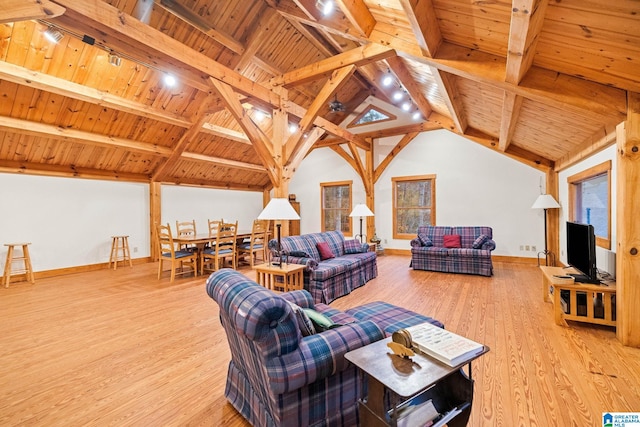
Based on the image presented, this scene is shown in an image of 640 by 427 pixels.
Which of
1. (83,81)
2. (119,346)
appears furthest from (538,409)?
(83,81)

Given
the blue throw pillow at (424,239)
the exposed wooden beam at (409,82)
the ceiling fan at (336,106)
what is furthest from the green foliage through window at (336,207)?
the exposed wooden beam at (409,82)

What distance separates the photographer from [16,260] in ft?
16.2

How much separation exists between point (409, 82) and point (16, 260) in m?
7.34

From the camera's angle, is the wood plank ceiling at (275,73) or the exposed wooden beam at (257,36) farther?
the exposed wooden beam at (257,36)

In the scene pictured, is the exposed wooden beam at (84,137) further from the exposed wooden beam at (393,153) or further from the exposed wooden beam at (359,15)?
the exposed wooden beam at (359,15)

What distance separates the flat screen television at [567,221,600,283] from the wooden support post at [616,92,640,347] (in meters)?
0.28

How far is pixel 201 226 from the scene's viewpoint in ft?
25.9

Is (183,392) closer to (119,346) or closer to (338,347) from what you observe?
(119,346)

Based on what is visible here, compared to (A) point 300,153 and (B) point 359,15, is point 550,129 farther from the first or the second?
(A) point 300,153

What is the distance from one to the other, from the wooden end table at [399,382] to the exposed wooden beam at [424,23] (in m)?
2.28

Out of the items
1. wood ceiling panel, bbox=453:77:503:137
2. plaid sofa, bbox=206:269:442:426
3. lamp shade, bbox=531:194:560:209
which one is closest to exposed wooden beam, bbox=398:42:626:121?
wood ceiling panel, bbox=453:77:503:137

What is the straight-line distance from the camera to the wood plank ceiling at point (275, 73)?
86.0 inches

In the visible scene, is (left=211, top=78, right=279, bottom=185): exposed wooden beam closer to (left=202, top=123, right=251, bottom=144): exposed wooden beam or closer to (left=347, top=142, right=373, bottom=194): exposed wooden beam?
(left=202, top=123, right=251, bottom=144): exposed wooden beam

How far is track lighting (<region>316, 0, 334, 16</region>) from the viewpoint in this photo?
3077 mm
